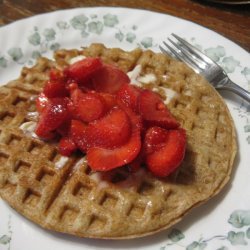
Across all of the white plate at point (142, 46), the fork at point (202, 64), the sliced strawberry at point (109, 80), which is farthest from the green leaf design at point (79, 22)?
the sliced strawberry at point (109, 80)

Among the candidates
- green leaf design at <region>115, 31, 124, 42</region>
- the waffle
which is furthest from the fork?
green leaf design at <region>115, 31, 124, 42</region>

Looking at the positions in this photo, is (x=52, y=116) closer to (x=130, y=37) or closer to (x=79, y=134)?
(x=79, y=134)

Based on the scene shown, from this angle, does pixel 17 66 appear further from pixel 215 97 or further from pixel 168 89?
pixel 215 97

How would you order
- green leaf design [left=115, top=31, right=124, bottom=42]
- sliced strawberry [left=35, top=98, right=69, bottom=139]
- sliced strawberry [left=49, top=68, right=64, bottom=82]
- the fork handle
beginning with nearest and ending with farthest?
sliced strawberry [left=35, top=98, right=69, bottom=139] < sliced strawberry [left=49, top=68, right=64, bottom=82] < the fork handle < green leaf design [left=115, top=31, right=124, bottom=42]

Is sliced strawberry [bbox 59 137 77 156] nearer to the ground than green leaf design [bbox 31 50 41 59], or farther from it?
farther from it

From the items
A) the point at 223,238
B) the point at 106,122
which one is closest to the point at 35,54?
the point at 106,122

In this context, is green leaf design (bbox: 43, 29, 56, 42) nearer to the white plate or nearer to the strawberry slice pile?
the white plate

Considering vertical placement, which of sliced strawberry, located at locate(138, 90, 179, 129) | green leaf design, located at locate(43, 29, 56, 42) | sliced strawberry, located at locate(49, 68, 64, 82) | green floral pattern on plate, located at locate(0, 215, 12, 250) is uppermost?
sliced strawberry, located at locate(138, 90, 179, 129)
